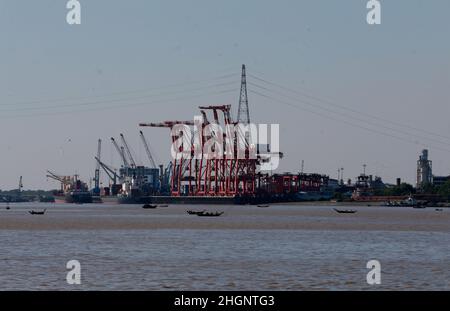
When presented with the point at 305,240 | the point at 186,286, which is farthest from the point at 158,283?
the point at 305,240

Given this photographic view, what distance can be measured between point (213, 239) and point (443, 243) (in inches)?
916

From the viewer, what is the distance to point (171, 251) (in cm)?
7856

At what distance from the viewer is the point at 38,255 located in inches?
2884
